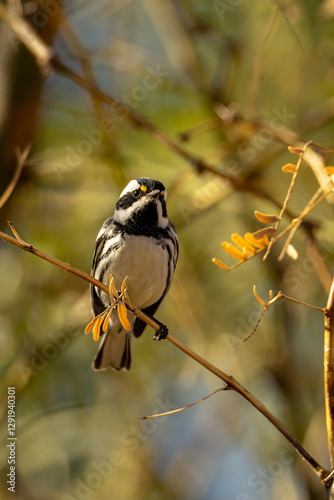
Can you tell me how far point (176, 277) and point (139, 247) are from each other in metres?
1.37

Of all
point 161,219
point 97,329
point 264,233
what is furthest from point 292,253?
point 161,219

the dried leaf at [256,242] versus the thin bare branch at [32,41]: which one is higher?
the thin bare branch at [32,41]

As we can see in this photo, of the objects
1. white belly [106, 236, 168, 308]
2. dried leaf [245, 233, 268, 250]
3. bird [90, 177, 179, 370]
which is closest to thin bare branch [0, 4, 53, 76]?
bird [90, 177, 179, 370]

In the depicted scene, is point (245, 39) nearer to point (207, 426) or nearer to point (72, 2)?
point (72, 2)

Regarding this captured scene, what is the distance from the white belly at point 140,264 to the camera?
2973 millimetres

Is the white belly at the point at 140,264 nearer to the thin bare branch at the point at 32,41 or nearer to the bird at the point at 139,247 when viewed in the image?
the bird at the point at 139,247

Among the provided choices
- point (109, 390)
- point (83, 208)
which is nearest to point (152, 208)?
point (83, 208)

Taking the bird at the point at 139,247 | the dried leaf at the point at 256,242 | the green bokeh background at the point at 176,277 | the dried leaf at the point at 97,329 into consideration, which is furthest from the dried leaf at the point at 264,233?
the green bokeh background at the point at 176,277

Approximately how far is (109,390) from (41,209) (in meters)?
1.65

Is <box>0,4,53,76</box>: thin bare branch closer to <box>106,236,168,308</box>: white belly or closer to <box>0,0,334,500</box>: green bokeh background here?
<box>0,0,334,500</box>: green bokeh background

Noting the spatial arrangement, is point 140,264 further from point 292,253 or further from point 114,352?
point 292,253

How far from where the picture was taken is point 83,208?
4605mm

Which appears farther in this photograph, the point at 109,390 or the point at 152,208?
the point at 109,390

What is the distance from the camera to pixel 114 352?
3479mm
